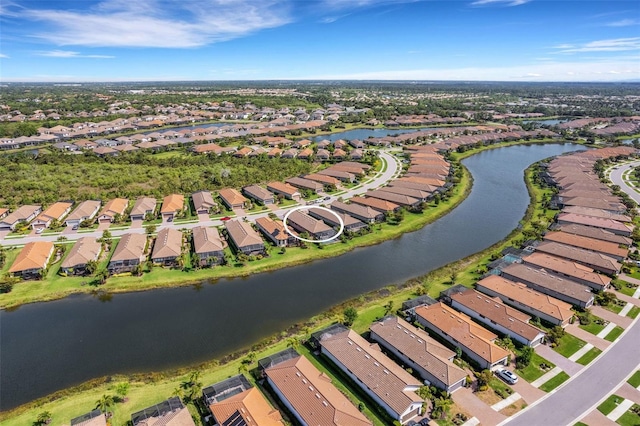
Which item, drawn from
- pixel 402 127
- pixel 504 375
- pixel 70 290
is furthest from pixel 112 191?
pixel 402 127

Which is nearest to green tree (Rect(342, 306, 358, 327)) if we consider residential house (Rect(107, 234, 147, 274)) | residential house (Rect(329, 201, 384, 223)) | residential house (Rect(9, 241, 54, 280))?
residential house (Rect(329, 201, 384, 223))

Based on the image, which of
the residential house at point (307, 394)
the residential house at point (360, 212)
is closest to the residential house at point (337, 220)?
the residential house at point (360, 212)

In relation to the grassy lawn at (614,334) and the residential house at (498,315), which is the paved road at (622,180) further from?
the residential house at (498,315)

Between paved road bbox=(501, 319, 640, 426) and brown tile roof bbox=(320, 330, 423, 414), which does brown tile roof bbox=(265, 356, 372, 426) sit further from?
paved road bbox=(501, 319, 640, 426)

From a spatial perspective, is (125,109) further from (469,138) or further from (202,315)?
(202,315)

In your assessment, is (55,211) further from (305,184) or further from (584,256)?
(584,256)

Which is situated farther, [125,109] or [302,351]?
[125,109]

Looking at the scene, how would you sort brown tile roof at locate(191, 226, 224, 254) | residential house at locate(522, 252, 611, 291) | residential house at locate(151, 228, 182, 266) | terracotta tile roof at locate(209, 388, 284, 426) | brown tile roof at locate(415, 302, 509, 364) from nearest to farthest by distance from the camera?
terracotta tile roof at locate(209, 388, 284, 426)
brown tile roof at locate(415, 302, 509, 364)
residential house at locate(522, 252, 611, 291)
residential house at locate(151, 228, 182, 266)
brown tile roof at locate(191, 226, 224, 254)
